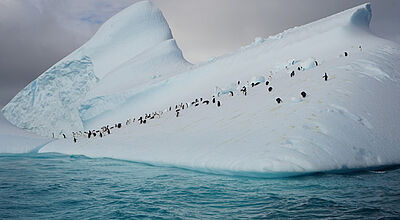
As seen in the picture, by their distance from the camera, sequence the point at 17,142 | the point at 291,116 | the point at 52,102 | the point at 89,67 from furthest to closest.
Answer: the point at 89,67, the point at 52,102, the point at 17,142, the point at 291,116

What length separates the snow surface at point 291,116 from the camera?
24.6 feet

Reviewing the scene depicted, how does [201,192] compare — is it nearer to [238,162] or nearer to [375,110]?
[238,162]

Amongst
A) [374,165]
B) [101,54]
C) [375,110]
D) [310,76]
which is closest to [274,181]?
[374,165]

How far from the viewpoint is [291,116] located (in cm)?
921

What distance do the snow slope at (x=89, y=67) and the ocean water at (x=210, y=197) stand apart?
2815 centimetres

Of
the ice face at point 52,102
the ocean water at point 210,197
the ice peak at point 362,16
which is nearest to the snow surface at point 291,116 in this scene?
the ice peak at point 362,16

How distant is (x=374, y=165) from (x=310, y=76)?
623 cm

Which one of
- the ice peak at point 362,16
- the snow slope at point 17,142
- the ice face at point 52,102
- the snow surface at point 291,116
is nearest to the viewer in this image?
the snow surface at point 291,116

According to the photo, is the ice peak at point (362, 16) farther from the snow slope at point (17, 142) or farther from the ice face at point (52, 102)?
the ice face at point (52, 102)

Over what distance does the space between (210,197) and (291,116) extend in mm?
4517

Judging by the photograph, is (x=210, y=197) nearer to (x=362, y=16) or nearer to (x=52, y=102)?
(x=362, y=16)

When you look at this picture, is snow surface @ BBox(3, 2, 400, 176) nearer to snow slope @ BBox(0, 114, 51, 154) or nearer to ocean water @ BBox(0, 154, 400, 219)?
ocean water @ BBox(0, 154, 400, 219)

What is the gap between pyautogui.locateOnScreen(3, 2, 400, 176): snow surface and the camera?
7.51 metres

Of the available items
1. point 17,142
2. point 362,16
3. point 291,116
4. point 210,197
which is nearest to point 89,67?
point 17,142
